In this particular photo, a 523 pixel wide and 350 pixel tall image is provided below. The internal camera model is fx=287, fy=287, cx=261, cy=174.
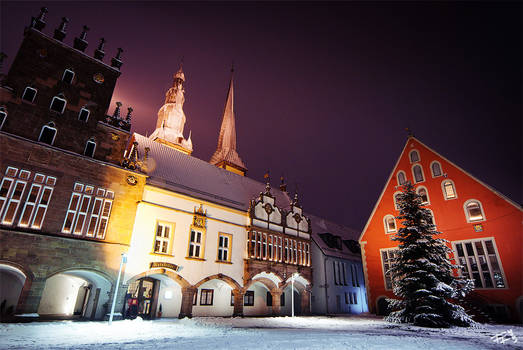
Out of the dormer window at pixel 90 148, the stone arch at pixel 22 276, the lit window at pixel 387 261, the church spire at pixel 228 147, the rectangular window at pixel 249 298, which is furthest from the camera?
the church spire at pixel 228 147

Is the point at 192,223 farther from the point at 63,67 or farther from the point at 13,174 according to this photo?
the point at 63,67

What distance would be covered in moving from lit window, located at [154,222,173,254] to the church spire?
21.1 m

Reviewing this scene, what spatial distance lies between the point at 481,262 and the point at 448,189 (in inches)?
248

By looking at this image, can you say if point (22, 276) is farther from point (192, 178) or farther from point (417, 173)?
→ point (417, 173)

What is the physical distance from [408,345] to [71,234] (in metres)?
18.3

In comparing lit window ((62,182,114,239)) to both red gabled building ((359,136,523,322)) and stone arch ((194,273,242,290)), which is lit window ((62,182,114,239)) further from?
red gabled building ((359,136,523,322))

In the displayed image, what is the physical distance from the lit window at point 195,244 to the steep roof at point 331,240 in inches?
662

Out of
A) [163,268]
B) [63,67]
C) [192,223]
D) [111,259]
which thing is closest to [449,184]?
[192,223]

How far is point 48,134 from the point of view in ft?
60.0

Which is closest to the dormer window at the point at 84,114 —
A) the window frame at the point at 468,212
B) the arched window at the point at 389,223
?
the arched window at the point at 389,223

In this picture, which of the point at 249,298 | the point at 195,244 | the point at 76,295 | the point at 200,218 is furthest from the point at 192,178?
the point at 249,298

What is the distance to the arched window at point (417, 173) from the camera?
2701 centimetres

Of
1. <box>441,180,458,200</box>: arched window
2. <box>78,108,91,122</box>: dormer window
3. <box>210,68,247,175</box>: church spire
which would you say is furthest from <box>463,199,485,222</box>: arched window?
<box>78,108,91,122</box>: dormer window

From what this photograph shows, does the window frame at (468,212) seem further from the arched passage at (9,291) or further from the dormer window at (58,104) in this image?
the arched passage at (9,291)
